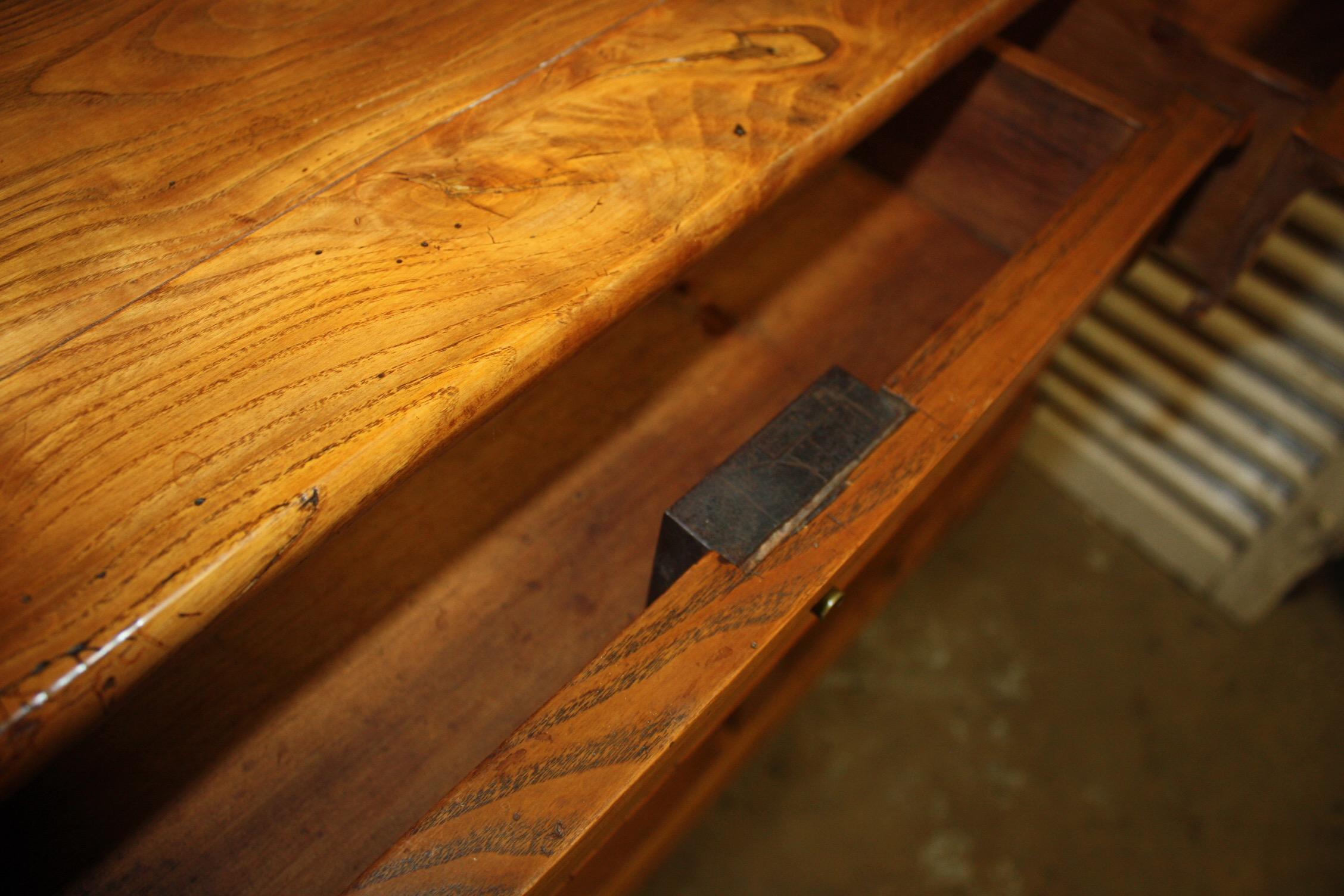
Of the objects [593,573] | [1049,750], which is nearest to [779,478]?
[593,573]

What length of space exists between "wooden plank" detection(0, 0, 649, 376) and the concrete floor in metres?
1.08

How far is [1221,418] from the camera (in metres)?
1.48

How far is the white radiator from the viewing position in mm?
1339

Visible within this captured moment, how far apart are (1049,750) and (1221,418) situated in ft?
1.91

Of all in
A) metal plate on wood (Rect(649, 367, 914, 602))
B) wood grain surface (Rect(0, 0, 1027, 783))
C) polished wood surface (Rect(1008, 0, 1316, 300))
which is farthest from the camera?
polished wood surface (Rect(1008, 0, 1316, 300))

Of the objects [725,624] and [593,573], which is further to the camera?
[593,573]

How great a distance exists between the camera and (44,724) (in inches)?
15.5

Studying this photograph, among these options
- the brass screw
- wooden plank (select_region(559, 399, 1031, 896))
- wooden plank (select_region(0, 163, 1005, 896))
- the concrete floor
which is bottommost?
the concrete floor

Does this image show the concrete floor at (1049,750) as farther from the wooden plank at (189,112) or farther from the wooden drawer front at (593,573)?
the wooden plank at (189,112)

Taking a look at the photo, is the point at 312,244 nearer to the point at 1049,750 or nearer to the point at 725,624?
the point at 725,624

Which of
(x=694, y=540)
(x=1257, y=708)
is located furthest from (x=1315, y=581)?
(x=694, y=540)

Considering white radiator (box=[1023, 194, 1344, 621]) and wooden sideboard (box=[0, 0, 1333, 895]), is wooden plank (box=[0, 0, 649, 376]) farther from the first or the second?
white radiator (box=[1023, 194, 1344, 621])

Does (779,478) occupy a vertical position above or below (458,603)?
above

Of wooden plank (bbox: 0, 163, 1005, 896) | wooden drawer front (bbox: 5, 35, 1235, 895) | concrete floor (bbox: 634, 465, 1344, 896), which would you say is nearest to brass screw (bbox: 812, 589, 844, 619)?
wooden drawer front (bbox: 5, 35, 1235, 895)
